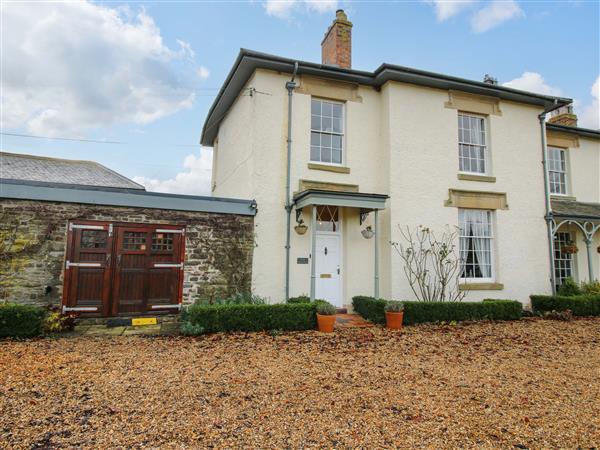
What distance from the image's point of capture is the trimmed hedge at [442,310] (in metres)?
8.73

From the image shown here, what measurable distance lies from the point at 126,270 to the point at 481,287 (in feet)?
31.4

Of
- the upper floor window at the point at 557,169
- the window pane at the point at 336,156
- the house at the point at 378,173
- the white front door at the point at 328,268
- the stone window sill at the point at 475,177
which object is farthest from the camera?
the upper floor window at the point at 557,169

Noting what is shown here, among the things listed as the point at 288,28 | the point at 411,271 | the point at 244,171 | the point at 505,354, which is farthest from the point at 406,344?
the point at 288,28

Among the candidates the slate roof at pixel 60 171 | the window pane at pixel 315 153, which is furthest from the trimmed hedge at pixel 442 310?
the slate roof at pixel 60 171

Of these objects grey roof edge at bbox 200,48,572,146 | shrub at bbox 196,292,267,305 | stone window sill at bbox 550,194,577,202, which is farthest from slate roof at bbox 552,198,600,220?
shrub at bbox 196,292,267,305

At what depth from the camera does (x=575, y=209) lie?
1255cm

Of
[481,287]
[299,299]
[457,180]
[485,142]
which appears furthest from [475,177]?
[299,299]

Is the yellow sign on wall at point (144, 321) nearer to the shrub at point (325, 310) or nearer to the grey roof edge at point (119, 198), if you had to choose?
the grey roof edge at point (119, 198)

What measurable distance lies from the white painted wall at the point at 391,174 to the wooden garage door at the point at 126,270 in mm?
2066

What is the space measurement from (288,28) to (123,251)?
22.7ft

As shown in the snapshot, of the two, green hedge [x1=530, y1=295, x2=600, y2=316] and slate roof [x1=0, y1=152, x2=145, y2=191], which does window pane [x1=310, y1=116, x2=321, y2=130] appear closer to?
green hedge [x1=530, y1=295, x2=600, y2=316]

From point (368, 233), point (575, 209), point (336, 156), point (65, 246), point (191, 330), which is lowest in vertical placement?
point (191, 330)

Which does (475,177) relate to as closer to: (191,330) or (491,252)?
(491,252)

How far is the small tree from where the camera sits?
32.8 ft
